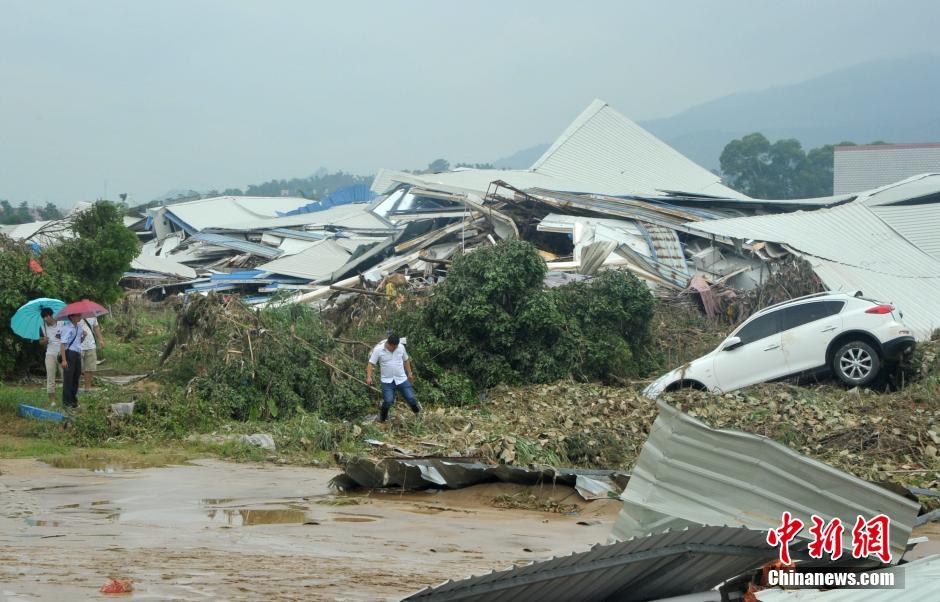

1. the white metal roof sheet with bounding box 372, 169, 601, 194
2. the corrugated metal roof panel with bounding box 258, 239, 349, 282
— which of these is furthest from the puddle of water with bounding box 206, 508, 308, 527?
the white metal roof sheet with bounding box 372, 169, 601, 194

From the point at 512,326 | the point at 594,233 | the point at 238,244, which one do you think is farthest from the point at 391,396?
the point at 238,244

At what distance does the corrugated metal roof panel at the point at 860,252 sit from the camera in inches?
762

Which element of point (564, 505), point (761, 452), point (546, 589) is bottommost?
point (564, 505)

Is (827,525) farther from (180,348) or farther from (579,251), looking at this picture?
(579,251)

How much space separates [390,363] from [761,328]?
568 centimetres

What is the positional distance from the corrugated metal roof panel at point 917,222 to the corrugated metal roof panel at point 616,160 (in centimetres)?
1021

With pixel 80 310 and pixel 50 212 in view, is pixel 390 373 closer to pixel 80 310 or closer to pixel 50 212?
pixel 80 310

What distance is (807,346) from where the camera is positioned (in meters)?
14.6

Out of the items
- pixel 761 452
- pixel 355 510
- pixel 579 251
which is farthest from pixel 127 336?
pixel 761 452

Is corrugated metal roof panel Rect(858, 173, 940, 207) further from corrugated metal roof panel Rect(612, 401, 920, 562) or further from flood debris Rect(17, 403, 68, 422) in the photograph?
corrugated metal roof panel Rect(612, 401, 920, 562)

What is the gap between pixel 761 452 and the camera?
498 centimetres

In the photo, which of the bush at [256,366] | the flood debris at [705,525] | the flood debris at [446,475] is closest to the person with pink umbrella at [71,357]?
the bush at [256,366]

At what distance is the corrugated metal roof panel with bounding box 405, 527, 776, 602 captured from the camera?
434 cm

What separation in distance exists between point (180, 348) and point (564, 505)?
8.25 meters
